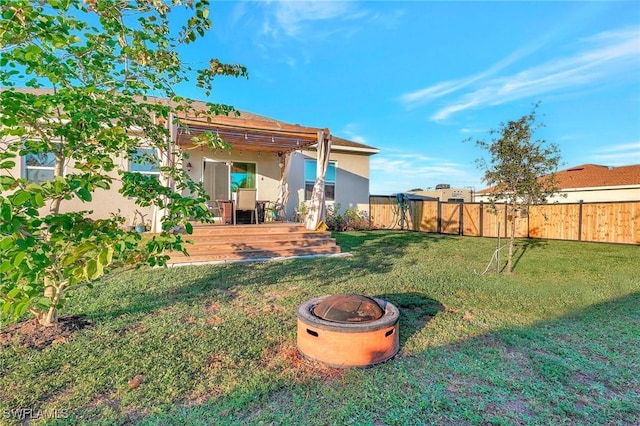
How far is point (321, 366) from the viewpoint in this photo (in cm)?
286

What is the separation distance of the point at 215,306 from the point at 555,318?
470 cm

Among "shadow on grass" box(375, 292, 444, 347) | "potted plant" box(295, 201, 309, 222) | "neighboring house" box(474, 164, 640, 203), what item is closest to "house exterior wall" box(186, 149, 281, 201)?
"potted plant" box(295, 201, 309, 222)

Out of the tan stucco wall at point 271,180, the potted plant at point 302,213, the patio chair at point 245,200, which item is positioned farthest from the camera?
the potted plant at point 302,213

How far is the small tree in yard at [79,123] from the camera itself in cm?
221

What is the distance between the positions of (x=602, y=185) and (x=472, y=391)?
20.7 m

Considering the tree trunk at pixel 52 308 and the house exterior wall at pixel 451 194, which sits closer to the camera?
the tree trunk at pixel 52 308

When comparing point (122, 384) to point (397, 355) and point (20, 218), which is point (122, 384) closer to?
point (20, 218)

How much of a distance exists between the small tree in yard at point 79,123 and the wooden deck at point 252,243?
3.87 meters

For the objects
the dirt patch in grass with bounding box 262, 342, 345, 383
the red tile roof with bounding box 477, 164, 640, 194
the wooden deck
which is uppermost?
the red tile roof with bounding box 477, 164, 640, 194

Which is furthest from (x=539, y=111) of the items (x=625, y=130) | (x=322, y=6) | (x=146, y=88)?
(x=625, y=130)

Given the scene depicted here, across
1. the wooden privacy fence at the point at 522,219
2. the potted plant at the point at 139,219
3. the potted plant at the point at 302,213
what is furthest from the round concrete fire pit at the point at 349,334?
the potted plant at the point at 139,219

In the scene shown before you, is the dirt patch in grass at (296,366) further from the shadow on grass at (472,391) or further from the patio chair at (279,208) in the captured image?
the patio chair at (279,208)

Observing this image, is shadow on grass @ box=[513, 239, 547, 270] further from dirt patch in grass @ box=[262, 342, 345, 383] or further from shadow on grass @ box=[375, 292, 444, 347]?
dirt patch in grass @ box=[262, 342, 345, 383]

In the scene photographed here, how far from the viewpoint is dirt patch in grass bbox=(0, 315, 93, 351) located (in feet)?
10.3
